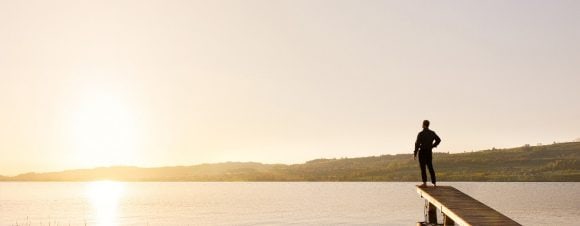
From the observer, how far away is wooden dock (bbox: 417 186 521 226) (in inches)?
888

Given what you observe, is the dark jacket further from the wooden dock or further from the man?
the wooden dock

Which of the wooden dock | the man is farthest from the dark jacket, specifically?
the wooden dock

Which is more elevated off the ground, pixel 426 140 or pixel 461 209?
pixel 426 140

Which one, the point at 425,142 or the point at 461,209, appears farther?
the point at 425,142

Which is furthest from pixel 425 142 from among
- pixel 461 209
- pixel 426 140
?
pixel 461 209

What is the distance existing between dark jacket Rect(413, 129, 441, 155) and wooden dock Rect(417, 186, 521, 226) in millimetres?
1762

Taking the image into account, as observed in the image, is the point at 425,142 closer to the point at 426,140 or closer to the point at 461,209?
the point at 426,140

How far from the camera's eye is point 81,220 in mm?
86312

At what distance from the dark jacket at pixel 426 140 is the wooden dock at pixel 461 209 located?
5.78 feet

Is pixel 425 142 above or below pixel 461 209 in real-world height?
above

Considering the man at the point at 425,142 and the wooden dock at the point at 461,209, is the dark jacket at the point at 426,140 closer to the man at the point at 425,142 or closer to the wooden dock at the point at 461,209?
the man at the point at 425,142

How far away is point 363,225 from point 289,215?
1747 cm

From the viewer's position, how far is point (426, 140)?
28.7 meters

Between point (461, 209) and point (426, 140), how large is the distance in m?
4.79
